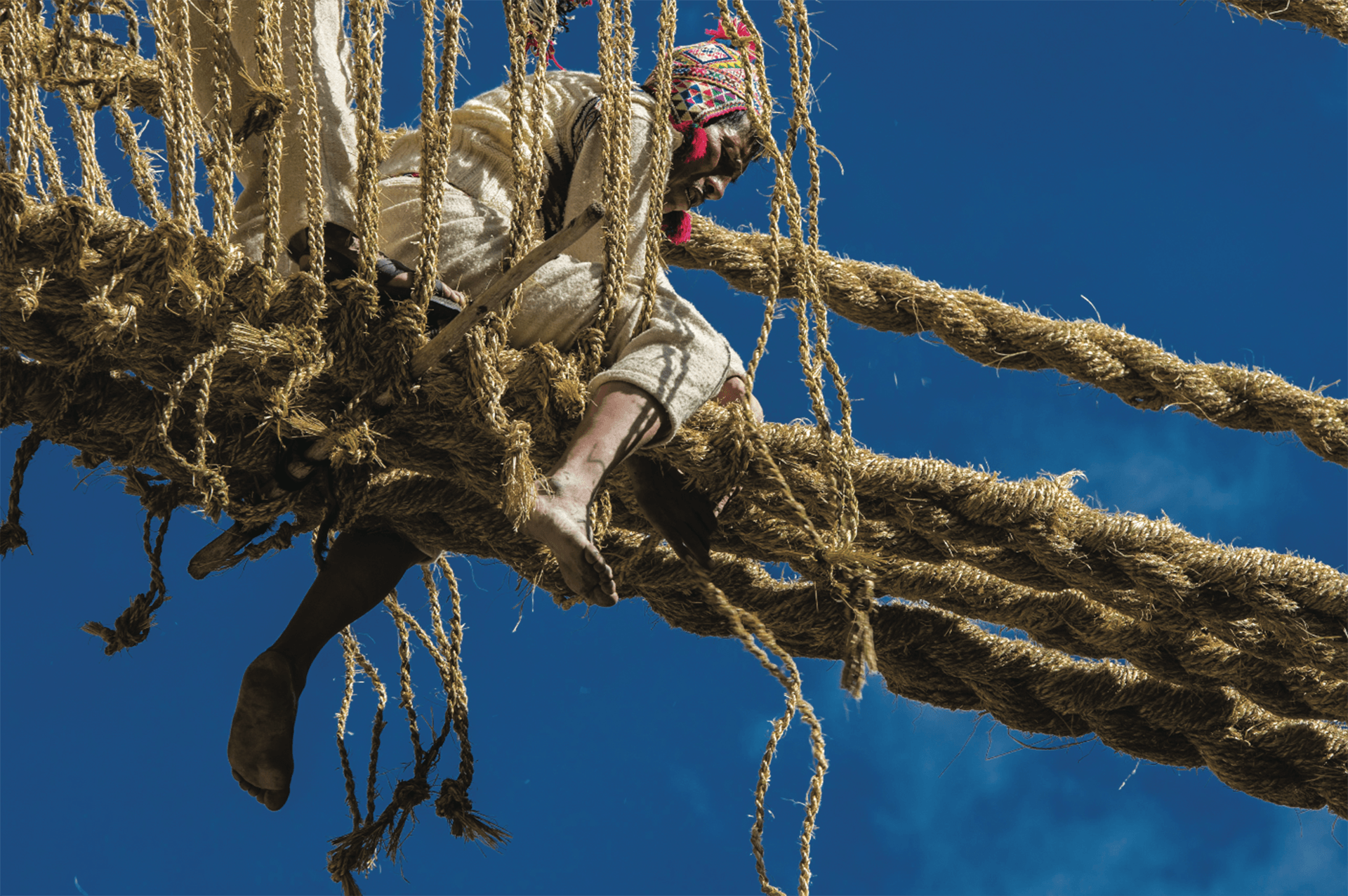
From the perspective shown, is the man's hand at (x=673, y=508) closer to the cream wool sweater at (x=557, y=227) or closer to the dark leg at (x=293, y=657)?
the cream wool sweater at (x=557, y=227)

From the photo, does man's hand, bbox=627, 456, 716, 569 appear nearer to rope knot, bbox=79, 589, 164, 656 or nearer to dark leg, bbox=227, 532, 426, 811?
dark leg, bbox=227, 532, 426, 811

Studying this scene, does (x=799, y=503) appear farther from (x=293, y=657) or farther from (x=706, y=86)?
(x=293, y=657)

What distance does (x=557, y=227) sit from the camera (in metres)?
1.91

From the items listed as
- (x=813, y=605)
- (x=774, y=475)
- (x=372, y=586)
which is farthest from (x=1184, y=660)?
(x=372, y=586)

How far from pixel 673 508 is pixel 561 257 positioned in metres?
0.37

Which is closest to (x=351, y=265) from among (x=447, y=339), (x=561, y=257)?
(x=447, y=339)

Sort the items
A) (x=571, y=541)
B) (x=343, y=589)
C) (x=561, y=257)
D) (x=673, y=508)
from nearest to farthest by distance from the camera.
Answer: (x=571, y=541), (x=561, y=257), (x=673, y=508), (x=343, y=589)

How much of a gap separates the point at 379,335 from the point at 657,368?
0.33 m

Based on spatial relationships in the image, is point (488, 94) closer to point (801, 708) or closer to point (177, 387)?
point (177, 387)

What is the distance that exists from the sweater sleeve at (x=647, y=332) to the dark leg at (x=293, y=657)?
1.96ft

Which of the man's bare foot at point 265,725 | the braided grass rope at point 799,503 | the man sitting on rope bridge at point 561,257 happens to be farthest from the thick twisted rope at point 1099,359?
the man's bare foot at point 265,725

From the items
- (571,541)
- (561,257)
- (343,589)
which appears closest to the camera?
(571,541)

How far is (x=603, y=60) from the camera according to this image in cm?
170

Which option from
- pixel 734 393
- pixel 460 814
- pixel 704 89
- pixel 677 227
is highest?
pixel 704 89
